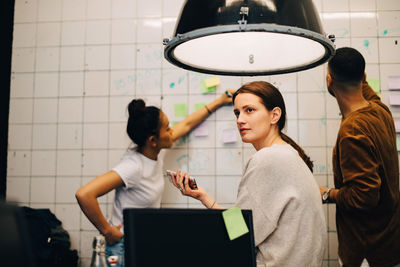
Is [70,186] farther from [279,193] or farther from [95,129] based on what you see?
[279,193]

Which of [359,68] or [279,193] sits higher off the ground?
[359,68]

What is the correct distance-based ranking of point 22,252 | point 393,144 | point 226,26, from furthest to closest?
point 393,144
point 226,26
point 22,252

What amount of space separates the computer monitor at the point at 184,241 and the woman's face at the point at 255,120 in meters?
0.64

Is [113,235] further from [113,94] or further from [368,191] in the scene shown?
[368,191]

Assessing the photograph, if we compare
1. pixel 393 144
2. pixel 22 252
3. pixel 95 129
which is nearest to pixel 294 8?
pixel 22 252

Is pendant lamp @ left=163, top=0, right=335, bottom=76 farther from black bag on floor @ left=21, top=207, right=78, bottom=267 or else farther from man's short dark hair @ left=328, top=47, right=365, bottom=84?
black bag on floor @ left=21, top=207, right=78, bottom=267

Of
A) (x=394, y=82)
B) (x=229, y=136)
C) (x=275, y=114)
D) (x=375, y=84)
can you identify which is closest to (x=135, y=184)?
(x=229, y=136)

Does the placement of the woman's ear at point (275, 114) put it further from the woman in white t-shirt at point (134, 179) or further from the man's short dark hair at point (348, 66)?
the woman in white t-shirt at point (134, 179)

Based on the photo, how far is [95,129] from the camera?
239 centimetres

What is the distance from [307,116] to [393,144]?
0.68 metres

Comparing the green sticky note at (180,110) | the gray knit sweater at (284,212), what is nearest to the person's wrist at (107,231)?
the green sticky note at (180,110)

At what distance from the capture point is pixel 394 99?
2.20 m

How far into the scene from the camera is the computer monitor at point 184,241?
0.84 metres

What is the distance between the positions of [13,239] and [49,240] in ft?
5.80
